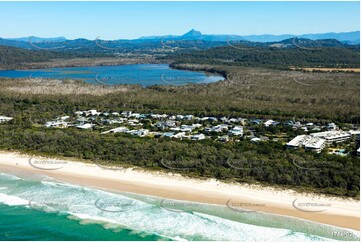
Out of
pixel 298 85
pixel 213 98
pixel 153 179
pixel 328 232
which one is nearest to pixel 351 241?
pixel 328 232

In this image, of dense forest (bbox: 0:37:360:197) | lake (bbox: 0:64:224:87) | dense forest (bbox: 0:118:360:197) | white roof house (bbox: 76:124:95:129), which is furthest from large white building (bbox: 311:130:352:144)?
lake (bbox: 0:64:224:87)

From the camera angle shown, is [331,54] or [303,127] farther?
[331,54]

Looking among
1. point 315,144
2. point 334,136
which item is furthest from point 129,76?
point 315,144

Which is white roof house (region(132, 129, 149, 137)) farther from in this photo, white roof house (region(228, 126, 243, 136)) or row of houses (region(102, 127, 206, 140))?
white roof house (region(228, 126, 243, 136))

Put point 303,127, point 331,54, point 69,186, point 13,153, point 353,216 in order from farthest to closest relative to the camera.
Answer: point 331,54 → point 303,127 → point 13,153 → point 69,186 → point 353,216

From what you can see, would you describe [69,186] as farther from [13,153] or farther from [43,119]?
[43,119]

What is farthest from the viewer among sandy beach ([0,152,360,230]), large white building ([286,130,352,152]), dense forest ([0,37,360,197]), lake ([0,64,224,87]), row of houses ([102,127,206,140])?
lake ([0,64,224,87])

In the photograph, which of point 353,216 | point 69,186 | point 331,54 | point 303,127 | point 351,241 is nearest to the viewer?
point 351,241
